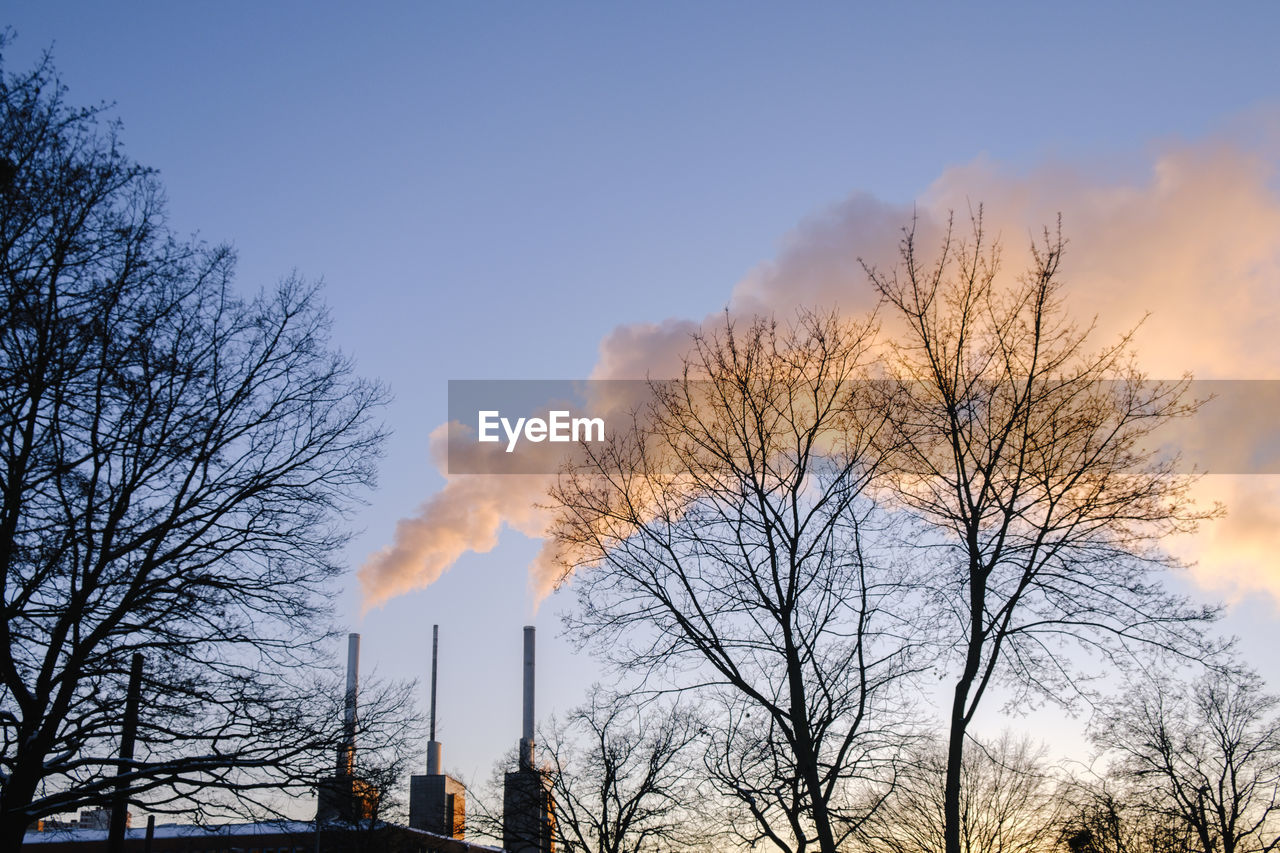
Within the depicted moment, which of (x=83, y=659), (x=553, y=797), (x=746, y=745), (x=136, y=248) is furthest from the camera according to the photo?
(x=553, y=797)

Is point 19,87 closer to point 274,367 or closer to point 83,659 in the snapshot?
point 274,367

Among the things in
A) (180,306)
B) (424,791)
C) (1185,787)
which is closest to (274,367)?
(180,306)

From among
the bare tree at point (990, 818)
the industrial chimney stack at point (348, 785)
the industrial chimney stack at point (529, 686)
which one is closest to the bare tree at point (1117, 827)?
the bare tree at point (990, 818)

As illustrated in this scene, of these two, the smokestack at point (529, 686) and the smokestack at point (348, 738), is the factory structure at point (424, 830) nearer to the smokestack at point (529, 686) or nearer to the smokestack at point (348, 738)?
the smokestack at point (529, 686)

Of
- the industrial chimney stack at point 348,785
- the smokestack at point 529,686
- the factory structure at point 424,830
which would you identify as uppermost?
the smokestack at point 529,686

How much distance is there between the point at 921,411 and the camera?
13961mm

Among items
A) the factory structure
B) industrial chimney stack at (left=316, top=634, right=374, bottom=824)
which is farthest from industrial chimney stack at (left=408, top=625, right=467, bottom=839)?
industrial chimney stack at (left=316, top=634, right=374, bottom=824)

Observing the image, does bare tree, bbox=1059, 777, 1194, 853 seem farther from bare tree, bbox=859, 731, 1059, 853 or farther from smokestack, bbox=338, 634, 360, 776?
smokestack, bbox=338, 634, 360, 776

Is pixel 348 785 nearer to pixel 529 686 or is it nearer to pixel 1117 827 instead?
pixel 1117 827

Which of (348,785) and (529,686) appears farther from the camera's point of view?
(529,686)

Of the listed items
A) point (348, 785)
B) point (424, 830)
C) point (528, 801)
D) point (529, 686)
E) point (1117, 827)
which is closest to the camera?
point (348, 785)

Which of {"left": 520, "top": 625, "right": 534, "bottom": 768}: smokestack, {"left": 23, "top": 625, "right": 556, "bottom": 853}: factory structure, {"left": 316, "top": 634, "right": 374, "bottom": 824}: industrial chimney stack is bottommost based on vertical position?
{"left": 23, "top": 625, "right": 556, "bottom": 853}: factory structure

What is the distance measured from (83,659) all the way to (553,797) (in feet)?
95.3

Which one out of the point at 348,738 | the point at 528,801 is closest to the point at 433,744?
the point at 528,801
